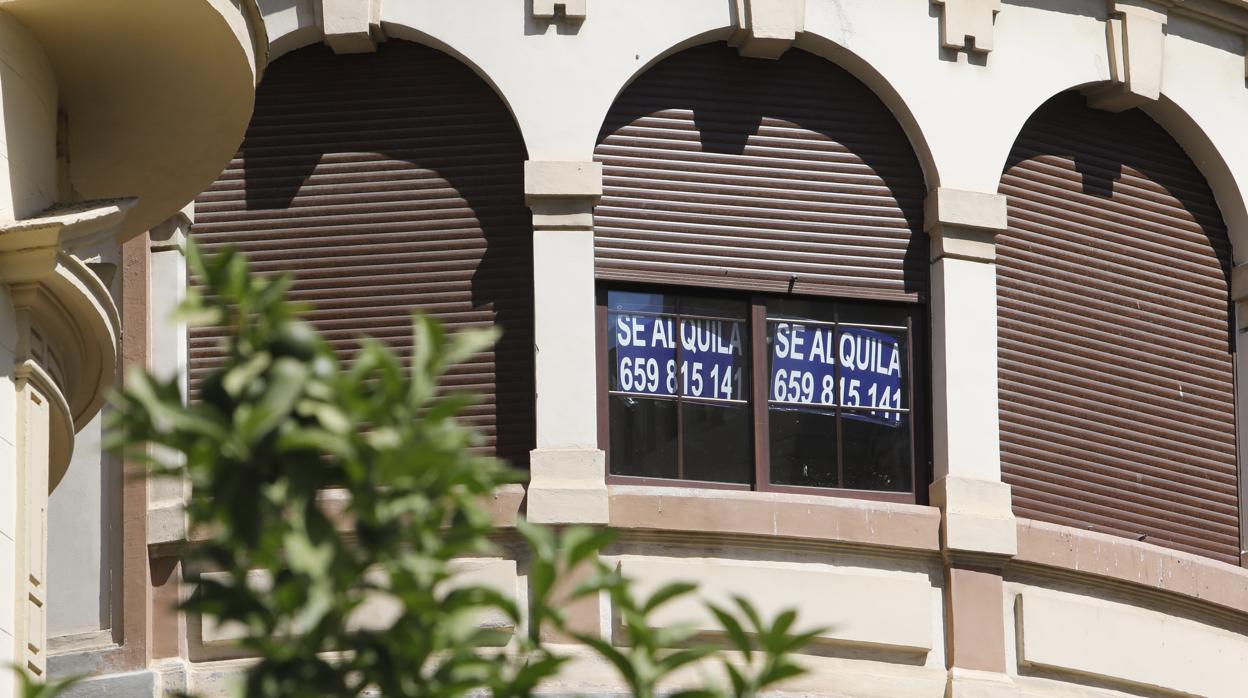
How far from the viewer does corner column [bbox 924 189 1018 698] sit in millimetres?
16344

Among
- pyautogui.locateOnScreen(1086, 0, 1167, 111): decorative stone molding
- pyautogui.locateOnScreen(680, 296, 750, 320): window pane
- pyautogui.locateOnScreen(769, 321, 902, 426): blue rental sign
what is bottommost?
pyautogui.locateOnScreen(769, 321, 902, 426): blue rental sign

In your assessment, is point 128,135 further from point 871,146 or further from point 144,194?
point 871,146

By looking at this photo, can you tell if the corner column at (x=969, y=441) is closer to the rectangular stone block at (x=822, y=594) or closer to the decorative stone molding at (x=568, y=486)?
the rectangular stone block at (x=822, y=594)

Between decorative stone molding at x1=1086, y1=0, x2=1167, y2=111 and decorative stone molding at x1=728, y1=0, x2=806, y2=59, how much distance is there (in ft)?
8.32

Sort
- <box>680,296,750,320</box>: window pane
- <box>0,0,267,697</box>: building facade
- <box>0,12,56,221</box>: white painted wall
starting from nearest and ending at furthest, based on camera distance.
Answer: <box>0,0,267,697</box>: building facade
<box>0,12,56,221</box>: white painted wall
<box>680,296,750,320</box>: window pane

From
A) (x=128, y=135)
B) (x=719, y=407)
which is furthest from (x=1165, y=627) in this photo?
(x=128, y=135)

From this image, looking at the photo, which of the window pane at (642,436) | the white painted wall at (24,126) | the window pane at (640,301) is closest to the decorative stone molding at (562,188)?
the window pane at (640,301)

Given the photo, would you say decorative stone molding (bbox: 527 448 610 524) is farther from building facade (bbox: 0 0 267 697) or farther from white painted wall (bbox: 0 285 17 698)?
white painted wall (bbox: 0 285 17 698)

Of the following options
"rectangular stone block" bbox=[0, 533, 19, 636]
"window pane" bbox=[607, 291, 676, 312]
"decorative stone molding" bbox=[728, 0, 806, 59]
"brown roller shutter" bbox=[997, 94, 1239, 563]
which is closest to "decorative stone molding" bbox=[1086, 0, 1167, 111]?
"brown roller shutter" bbox=[997, 94, 1239, 563]

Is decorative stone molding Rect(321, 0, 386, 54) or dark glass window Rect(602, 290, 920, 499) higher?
decorative stone molding Rect(321, 0, 386, 54)

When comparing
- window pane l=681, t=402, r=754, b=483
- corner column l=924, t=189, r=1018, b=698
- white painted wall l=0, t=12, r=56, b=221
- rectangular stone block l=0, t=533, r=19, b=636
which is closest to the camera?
rectangular stone block l=0, t=533, r=19, b=636

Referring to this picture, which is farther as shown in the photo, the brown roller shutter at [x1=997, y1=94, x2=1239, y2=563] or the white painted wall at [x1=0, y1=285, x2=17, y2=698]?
the brown roller shutter at [x1=997, y1=94, x2=1239, y2=563]

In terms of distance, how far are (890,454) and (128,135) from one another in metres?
5.88

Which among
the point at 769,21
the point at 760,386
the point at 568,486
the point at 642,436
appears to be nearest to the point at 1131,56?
the point at 769,21
